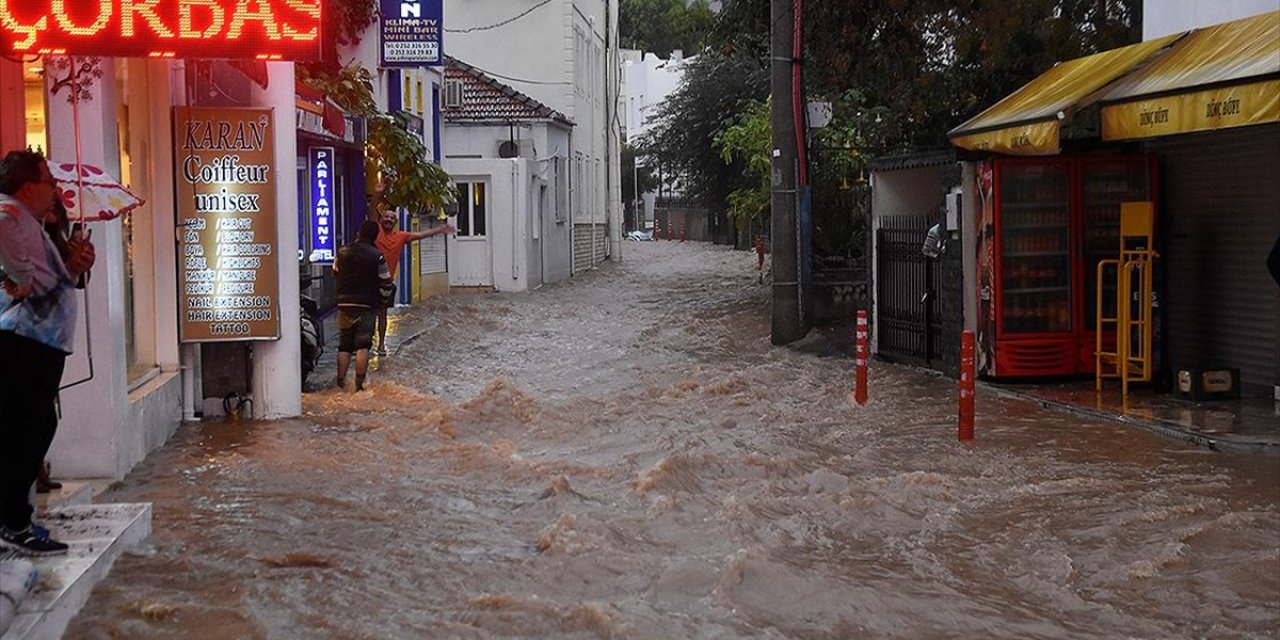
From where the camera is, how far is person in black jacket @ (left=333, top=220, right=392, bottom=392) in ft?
50.9

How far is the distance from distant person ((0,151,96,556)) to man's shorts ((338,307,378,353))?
8805 mm

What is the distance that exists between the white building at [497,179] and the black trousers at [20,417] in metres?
26.7

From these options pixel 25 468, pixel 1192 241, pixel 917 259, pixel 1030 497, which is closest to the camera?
pixel 25 468

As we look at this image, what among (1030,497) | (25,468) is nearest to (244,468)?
(25,468)

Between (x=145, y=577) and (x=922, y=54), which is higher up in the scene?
(x=922, y=54)

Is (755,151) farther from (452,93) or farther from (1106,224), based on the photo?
(1106,224)

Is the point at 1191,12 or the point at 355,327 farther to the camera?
the point at 355,327

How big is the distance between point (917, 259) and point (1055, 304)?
2.43 metres

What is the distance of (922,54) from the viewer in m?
20.6

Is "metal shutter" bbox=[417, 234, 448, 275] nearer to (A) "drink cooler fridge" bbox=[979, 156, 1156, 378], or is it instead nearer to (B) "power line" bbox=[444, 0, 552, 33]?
(B) "power line" bbox=[444, 0, 552, 33]

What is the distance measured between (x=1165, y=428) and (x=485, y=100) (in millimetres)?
25272

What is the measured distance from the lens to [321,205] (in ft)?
62.5

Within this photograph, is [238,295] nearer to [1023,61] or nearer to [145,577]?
[145,577]

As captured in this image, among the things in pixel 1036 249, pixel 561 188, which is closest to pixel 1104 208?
pixel 1036 249
